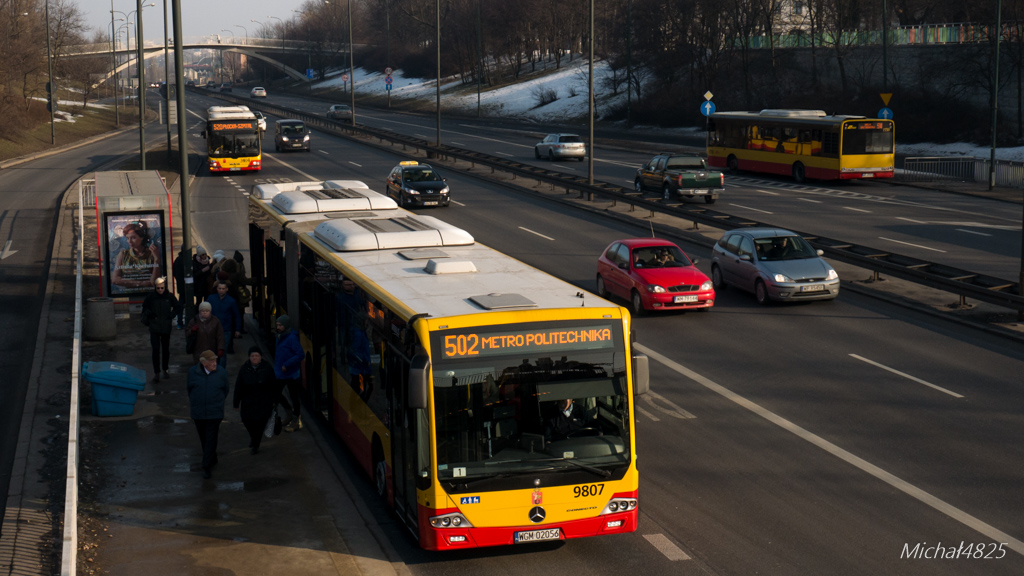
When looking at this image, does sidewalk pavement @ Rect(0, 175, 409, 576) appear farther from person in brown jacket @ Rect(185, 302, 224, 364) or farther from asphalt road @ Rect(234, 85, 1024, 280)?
asphalt road @ Rect(234, 85, 1024, 280)

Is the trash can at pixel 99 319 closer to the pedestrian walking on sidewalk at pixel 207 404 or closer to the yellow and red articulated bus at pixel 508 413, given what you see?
the pedestrian walking on sidewalk at pixel 207 404

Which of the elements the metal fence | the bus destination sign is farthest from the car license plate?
the metal fence

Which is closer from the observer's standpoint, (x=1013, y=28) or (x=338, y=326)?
(x=338, y=326)

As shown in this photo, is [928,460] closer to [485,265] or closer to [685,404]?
[685,404]

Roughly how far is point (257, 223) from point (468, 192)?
2357 centimetres

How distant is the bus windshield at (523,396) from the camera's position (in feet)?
29.6

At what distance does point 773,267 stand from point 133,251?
44.6ft

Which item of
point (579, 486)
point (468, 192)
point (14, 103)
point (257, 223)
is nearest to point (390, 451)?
point (579, 486)

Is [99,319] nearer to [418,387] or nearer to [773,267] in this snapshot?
[418,387]

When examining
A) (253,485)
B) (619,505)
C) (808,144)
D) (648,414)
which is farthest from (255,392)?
(808,144)

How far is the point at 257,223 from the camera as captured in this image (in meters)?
19.5

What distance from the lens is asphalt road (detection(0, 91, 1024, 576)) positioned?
9766 mm

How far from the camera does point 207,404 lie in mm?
12008

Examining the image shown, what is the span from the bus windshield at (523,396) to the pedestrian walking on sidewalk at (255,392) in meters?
4.25
